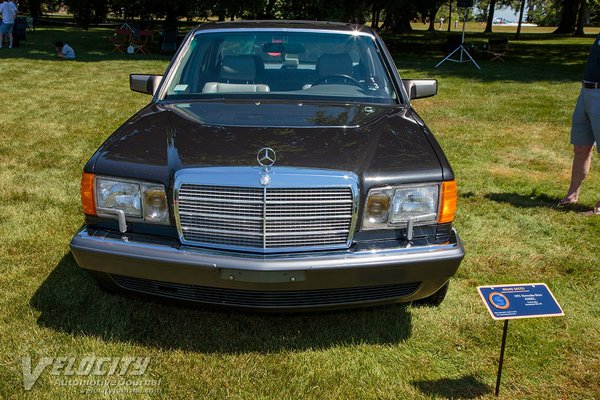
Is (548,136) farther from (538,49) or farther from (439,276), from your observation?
(538,49)

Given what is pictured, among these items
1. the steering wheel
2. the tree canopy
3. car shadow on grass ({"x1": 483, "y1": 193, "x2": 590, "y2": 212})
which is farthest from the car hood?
the tree canopy

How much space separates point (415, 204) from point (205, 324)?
4.60 ft

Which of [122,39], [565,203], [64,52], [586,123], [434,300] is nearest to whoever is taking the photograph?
[434,300]

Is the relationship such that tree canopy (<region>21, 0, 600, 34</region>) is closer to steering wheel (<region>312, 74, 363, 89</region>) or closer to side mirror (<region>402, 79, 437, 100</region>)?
side mirror (<region>402, 79, 437, 100</region>)

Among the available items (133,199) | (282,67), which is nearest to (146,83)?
(282,67)

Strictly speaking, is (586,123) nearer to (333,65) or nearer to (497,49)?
(333,65)

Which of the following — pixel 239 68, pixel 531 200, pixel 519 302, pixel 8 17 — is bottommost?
pixel 531 200

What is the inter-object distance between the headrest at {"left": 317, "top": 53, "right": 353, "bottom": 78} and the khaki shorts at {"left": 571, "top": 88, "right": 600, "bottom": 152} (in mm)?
2387

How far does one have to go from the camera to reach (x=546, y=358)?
3.04m

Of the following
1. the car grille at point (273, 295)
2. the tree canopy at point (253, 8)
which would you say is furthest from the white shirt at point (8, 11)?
the car grille at point (273, 295)

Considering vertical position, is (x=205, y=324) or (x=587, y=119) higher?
(x=587, y=119)

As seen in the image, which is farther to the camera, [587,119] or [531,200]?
[531,200]

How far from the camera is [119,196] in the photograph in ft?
9.48

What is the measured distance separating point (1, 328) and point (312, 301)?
5.81 feet
